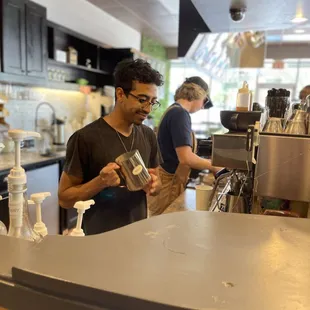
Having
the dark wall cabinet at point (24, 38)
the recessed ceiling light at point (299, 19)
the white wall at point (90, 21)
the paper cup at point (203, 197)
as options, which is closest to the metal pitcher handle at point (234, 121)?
the paper cup at point (203, 197)

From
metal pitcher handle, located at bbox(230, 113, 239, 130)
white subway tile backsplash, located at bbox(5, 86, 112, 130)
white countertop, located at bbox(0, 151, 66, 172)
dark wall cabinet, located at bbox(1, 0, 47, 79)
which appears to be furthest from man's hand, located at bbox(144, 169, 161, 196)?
white subway tile backsplash, located at bbox(5, 86, 112, 130)

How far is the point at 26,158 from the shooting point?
126 inches

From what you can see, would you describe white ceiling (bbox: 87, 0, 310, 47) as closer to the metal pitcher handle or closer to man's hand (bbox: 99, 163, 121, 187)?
the metal pitcher handle

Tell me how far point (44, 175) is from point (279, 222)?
282 cm

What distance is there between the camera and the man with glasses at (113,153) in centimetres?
141

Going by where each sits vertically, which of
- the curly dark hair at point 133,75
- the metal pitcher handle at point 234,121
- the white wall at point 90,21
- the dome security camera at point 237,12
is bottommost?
the metal pitcher handle at point 234,121

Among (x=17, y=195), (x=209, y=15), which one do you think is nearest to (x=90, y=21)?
(x=209, y=15)

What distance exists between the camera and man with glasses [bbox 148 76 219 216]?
2.30 meters

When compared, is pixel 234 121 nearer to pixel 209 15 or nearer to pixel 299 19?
pixel 209 15

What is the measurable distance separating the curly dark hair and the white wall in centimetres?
276

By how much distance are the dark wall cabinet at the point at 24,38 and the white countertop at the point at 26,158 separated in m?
0.80

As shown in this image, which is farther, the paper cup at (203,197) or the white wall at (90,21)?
the white wall at (90,21)

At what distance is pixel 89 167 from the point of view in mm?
1454

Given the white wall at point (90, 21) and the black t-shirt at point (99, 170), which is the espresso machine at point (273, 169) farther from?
the white wall at point (90, 21)
